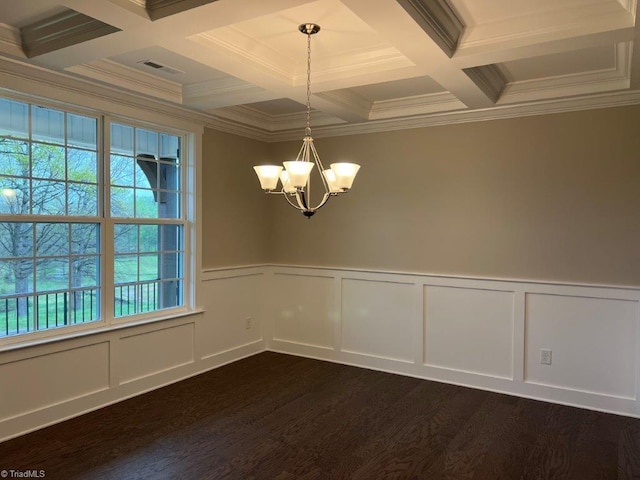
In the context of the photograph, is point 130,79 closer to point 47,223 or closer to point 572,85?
point 47,223

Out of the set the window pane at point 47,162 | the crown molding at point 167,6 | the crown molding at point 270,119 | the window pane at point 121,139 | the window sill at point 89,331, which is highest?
the crown molding at point 270,119

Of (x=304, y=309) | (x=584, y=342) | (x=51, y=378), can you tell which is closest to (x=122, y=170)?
(x=51, y=378)

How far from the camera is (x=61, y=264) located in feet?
11.2

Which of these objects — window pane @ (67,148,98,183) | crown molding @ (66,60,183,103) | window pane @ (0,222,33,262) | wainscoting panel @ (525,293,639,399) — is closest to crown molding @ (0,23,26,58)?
crown molding @ (66,60,183,103)

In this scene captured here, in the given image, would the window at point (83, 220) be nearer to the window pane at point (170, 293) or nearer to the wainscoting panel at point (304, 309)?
the window pane at point (170, 293)

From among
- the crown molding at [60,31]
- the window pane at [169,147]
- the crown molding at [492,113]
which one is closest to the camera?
the crown molding at [60,31]

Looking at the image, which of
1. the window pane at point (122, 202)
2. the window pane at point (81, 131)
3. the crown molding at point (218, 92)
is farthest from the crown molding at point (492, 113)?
the window pane at point (81, 131)

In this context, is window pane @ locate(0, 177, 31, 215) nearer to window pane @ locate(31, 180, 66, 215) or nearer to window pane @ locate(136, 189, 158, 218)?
window pane @ locate(31, 180, 66, 215)

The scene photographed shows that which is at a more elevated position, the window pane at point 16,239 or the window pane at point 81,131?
the window pane at point 81,131

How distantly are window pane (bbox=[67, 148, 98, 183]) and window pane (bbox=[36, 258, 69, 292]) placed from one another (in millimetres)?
610

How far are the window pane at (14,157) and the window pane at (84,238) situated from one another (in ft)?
1.65

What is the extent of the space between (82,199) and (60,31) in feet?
4.07

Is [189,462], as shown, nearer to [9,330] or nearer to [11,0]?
[9,330]

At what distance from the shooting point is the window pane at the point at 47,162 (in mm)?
3240
